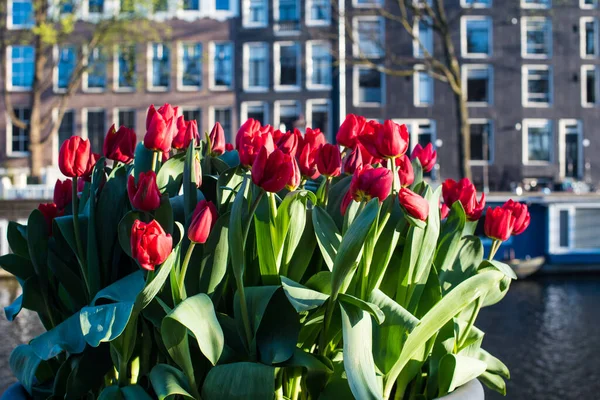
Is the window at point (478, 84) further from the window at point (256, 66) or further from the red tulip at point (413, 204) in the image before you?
the red tulip at point (413, 204)

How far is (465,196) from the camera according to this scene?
115cm

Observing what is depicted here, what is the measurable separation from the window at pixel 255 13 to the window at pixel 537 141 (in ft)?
23.9

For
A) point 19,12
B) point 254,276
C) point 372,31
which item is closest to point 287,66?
point 372,31

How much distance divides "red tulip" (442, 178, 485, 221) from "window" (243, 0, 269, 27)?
1949 cm

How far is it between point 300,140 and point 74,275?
392 mm

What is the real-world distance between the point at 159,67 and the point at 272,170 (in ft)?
65.3

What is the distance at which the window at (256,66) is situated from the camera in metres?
20.0

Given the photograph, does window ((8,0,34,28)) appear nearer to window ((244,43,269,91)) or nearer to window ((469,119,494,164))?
window ((244,43,269,91))

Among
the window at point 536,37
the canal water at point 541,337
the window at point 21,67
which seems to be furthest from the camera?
the window at point 21,67

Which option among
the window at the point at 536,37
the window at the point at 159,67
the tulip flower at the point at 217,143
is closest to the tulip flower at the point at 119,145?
the tulip flower at the point at 217,143

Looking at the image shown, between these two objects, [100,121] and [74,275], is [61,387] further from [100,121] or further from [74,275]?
[100,121]

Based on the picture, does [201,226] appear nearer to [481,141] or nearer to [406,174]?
[406,174]

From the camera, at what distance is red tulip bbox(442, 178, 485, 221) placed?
3.76 ft

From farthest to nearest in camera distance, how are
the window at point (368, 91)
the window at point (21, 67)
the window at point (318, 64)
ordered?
the window at point (21, 67) → the window at point (368, 91) → the window at point (318, 64)
